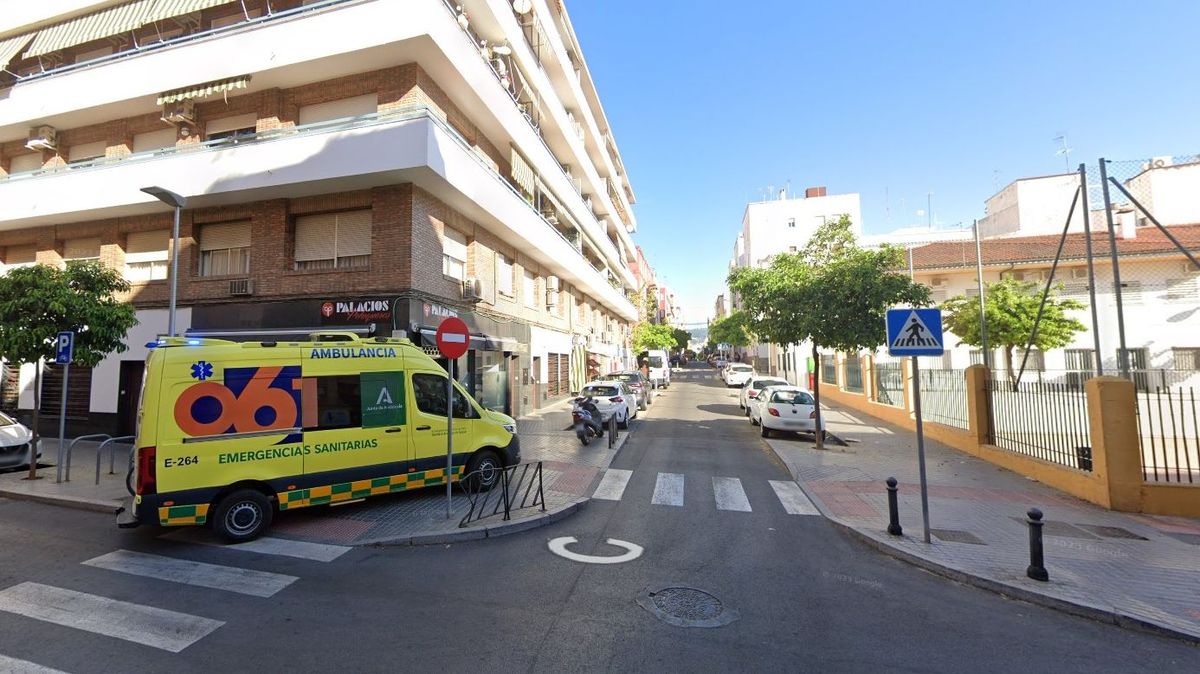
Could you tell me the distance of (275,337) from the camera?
12.1 meters

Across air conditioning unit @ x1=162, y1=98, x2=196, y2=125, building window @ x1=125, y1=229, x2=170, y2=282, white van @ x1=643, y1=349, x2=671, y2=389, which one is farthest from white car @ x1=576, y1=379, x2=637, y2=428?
white van @ x1=643, y1=349, x2=671, y2=389

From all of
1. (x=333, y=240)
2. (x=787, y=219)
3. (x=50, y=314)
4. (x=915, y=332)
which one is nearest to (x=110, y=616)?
(x=50, y=314)

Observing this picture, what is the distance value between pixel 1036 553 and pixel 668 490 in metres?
4.91

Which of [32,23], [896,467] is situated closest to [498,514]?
[896,467]

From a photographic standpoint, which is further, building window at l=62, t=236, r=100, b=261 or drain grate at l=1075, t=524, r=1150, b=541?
building window at l=62, t=236, r=100, b=261

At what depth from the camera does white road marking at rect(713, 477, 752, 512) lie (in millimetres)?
7684

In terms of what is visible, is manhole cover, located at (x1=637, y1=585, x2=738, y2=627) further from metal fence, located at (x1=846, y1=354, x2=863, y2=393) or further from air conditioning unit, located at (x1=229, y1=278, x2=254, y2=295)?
metal fence, located at (x1=846, y1=354, x2=863, y2=393)

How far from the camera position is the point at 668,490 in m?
8.59

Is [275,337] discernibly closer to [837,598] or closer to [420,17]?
[420,17]

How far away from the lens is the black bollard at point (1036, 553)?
15.9 feet

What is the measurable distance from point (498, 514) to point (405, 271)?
7.07 meters

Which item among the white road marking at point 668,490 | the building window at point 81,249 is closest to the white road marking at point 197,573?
the white road marking at point 668,490

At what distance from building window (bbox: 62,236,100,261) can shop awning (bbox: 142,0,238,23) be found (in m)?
6.68

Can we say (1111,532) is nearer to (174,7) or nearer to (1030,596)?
(1030,596)
